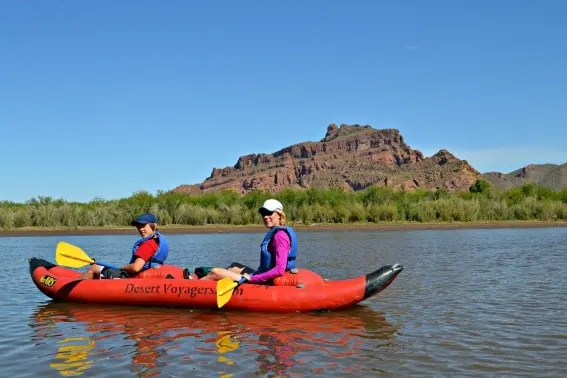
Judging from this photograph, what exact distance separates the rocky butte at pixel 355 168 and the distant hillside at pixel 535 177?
11106 millimetres

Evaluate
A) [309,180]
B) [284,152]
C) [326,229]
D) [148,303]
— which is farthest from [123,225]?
[284,152]

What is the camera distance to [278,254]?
968cm

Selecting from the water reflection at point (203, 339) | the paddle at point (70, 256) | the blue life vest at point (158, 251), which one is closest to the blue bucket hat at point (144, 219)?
the blue life vest at point (158, 251)

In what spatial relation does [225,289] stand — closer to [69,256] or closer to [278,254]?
[278,254]

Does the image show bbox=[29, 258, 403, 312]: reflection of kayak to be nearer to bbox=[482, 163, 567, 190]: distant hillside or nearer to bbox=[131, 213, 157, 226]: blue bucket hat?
bbox=[131, 213, 157, 226]: blue bucket hat

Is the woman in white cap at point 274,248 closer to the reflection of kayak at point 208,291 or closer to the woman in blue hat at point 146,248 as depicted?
the reflection of kayak at point 208,291

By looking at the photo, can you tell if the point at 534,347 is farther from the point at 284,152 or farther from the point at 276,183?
the point at 284,152

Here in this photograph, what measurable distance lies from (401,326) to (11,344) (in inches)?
197

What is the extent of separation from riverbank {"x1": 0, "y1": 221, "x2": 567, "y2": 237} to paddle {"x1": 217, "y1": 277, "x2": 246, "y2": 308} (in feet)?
89.6

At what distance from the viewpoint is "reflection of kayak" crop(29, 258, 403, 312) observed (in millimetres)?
9633

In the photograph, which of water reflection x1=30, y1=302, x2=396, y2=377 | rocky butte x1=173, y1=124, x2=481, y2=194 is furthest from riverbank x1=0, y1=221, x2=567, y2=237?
rocky butte x1=173, y1=124, x2=481, y2=194

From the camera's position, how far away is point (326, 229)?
38.2m

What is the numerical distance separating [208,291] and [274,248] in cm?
131

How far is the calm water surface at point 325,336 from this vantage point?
21.7 feet
